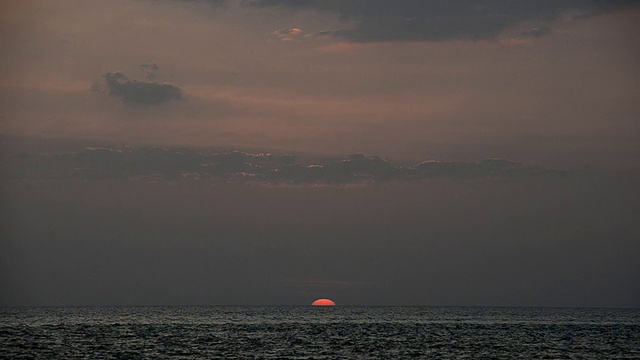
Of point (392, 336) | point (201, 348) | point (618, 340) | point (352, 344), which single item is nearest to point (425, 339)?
point (392, 336)

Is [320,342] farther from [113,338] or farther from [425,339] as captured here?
[113,338]

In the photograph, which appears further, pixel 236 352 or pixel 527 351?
pixel 527 351

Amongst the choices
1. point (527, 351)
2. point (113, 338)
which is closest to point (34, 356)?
point (113, 338)

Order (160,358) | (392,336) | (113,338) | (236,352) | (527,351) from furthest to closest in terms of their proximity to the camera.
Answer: (392,336) → (113,338) → (527,351) → (236,352) → (160,358)

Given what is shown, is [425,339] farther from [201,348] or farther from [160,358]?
[160,358]

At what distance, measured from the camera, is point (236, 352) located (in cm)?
8850

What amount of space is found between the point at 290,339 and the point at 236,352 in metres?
23.5

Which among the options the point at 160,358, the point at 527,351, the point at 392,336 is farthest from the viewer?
the point at 392,336

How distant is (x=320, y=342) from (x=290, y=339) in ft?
23.2

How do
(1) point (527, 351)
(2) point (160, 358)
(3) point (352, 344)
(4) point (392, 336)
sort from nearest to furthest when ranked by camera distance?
1. (2) point (160, 358)
2. (1) point (527, 351)
3. (3) point (352, 344)
4. (4) point (392, 336)

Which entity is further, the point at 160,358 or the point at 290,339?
the point at 290,339

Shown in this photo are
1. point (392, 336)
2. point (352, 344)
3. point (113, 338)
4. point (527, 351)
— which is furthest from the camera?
point (392, 336)

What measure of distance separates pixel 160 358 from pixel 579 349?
45.5 meters

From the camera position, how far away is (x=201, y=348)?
93.6 m
